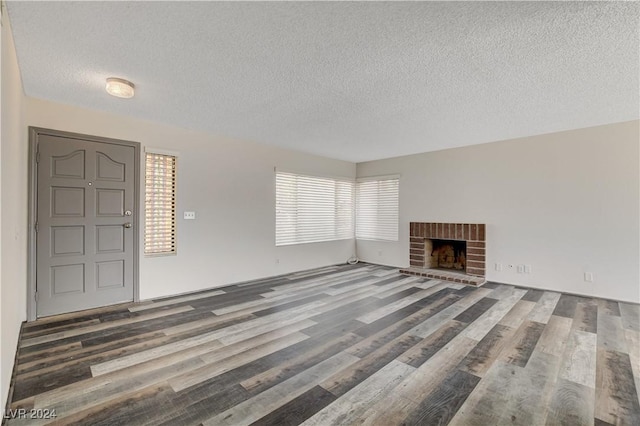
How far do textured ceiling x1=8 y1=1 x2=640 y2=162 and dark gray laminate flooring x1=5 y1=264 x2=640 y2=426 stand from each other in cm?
250

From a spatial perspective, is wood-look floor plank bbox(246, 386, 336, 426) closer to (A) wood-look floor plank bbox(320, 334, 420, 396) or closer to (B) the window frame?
(A) wood-look floor plank bbox(320, 334, 420, 396)

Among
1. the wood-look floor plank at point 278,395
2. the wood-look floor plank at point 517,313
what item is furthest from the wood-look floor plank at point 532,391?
the wood-look floor plank at point 278,395

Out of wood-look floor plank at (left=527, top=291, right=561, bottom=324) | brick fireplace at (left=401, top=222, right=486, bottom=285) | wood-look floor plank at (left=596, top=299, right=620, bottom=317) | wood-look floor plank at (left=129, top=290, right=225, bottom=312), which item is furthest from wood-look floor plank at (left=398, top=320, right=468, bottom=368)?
wood-look floor plank at (left=129, top=290, right=225, bottom=312)

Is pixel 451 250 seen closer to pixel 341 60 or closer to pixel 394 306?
pixel 394 306

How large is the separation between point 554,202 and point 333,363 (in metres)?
4.44

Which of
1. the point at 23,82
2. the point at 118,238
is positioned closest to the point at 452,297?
the point at 118,238

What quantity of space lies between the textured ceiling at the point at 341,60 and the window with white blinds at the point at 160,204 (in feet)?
2.09

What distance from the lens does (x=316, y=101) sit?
3391 millimetres

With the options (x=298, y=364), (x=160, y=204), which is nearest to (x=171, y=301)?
(x=160, y=204)

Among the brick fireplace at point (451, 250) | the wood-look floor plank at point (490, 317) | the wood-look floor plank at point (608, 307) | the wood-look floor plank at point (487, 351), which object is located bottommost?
the wood-look floor plank at point (487, 351)

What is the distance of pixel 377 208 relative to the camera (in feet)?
23.0

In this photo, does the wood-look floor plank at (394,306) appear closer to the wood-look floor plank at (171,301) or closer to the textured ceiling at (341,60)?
the wood-look floor plank at (171,301)

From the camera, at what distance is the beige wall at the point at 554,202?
13.6 feet

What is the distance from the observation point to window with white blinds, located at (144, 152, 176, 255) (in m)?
4.20
